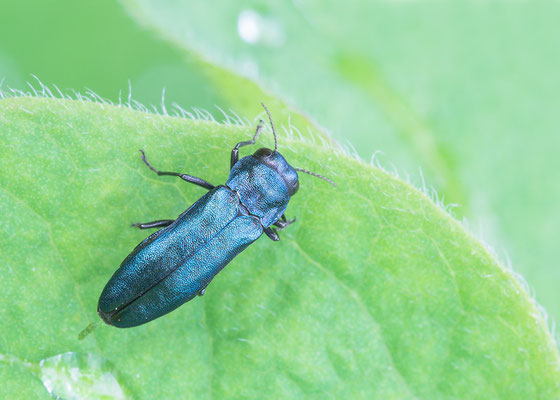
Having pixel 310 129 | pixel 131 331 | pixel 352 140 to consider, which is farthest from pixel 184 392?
pixel 352 140

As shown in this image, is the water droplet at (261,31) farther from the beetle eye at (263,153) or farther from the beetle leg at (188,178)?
the beetle leg at (188,178)

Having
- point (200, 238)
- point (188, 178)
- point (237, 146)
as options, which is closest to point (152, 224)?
point (188, 178)

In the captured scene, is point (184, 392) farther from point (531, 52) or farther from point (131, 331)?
point (531, 52)

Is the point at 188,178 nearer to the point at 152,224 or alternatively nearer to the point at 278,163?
the point at 152,224

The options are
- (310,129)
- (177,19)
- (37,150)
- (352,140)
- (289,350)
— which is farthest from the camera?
(352,140)

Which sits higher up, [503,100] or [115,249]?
[503,100]
